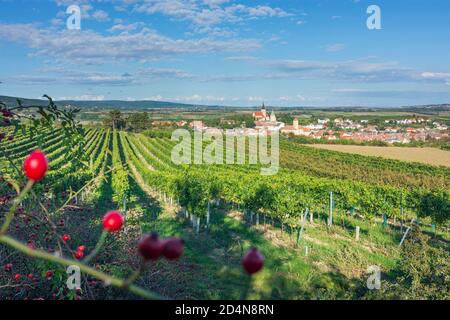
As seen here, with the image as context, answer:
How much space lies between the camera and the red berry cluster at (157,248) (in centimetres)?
78

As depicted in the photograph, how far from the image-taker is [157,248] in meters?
0.78

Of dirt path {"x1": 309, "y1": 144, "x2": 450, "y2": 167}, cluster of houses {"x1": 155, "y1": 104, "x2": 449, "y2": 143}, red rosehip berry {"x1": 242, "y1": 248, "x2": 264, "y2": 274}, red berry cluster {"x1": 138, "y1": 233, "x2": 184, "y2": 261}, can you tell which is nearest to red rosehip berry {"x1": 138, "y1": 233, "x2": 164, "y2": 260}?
red berry cluster {"x1": 138, "y1": 233, "x2": 184, "y2": 261}

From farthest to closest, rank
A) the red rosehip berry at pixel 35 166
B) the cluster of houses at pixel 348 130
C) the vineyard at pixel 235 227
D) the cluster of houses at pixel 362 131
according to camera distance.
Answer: the cluster of houses at pixel 348 130 < the cluster of houses at pixel 362 131 < the vineyard at pixel 235 227 < the red rosehip berry at pixel 35 166

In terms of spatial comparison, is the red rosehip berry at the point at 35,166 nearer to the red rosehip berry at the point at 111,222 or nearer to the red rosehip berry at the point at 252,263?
the red rosehip berry at the point at 111,222

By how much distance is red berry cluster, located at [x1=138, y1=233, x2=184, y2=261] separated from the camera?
2.57 feet

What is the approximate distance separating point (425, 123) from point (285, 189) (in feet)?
388

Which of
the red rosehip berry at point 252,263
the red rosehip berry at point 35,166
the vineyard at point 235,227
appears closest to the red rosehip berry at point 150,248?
the red rosehip berry at point 252,263

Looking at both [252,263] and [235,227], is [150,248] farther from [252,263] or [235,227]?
[235,227]

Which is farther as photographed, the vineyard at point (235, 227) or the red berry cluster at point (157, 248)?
the vineyard at point (235, 227)

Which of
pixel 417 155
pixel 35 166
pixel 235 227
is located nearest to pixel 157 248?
pixel 35 166

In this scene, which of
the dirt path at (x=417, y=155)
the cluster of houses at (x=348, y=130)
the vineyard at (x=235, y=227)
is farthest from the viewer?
the cluster of houses at (x=348, y=130)
